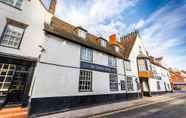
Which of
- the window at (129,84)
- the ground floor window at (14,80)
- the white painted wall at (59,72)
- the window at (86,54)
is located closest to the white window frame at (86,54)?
the window at (86,54)

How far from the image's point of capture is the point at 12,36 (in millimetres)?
8312

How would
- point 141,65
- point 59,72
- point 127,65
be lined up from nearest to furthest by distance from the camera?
1. point 59,72
2. point 127,65
3. point 141,65

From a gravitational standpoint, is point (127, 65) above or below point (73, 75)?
above

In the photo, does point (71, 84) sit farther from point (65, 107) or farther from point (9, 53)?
point (9, 53)

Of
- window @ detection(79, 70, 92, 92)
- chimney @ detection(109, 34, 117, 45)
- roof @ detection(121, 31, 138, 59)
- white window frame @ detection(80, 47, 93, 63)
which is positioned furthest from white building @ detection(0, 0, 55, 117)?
roof @ detection(121, 31, 138, 59)

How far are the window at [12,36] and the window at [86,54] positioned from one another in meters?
6.14

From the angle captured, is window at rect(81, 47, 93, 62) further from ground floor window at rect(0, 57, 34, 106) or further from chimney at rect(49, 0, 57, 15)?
chimney at rect(49, 0, 57, 15)

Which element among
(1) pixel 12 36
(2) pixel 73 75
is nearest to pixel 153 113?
(2) pixel 73 75

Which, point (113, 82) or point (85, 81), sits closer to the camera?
point (85, 81)

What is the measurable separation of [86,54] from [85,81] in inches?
128

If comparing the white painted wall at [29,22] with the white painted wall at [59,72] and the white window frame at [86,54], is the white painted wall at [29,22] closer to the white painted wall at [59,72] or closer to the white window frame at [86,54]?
the white painted wall at [59,72]

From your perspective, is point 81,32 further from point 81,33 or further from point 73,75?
point 73,75

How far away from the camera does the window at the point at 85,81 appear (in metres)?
11.2

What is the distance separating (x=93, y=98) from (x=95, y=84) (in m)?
1.59
